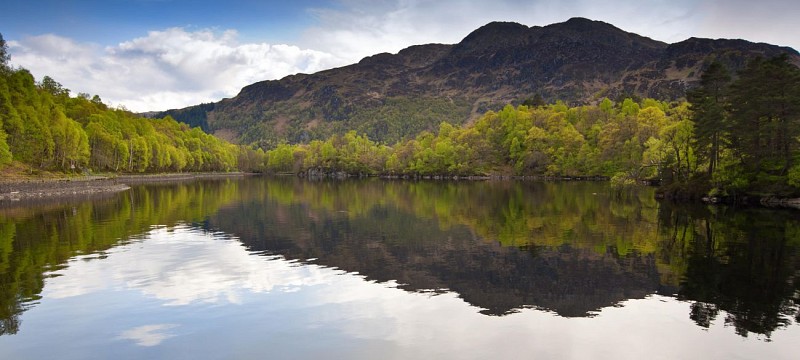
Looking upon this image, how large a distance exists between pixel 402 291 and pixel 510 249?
12.1 metres

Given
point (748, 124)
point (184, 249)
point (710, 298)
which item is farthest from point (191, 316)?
point (748, 124)

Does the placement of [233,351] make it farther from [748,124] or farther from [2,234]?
[748,124]

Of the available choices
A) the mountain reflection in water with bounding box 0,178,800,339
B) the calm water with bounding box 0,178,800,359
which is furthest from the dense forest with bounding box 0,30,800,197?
the calm water with bounding box 0,178,800,359

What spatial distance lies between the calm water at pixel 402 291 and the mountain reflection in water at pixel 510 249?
16 cm

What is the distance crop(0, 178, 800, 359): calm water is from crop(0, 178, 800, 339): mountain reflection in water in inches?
6.2

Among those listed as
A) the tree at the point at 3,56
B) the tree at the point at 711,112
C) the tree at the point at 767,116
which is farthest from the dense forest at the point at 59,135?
the tree at the point at 767,116

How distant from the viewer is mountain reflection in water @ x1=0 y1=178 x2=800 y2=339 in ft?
70.2

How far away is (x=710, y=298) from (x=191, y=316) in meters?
20.8

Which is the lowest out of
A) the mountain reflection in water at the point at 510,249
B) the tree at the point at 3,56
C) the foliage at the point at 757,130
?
the mountain reflection in water at the point at 510,249

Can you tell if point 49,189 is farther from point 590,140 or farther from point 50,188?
point 590,140

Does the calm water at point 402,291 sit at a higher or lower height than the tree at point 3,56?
lower

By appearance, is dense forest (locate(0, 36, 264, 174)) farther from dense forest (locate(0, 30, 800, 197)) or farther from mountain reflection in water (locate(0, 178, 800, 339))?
mountain reflection in water (locate(0, 178, 800, 339))

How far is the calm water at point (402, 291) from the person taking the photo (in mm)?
16211

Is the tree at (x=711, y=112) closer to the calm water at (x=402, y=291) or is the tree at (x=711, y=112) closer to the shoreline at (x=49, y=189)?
the calm water at (x=402, y=291)
